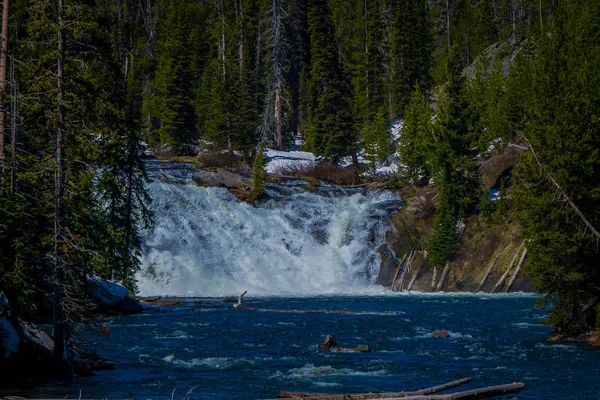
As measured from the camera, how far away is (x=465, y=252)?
158ft

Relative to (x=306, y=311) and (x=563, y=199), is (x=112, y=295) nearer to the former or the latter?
(x=306, y=311)

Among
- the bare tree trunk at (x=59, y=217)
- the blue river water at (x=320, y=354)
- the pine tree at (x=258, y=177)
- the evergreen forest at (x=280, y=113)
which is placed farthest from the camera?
the pine tree at (x=258, y=177)

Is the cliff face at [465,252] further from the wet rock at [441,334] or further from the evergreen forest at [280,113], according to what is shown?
the wet rock at [441,334]

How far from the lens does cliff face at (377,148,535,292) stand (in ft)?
149

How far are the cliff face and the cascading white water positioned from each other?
1.21 metres

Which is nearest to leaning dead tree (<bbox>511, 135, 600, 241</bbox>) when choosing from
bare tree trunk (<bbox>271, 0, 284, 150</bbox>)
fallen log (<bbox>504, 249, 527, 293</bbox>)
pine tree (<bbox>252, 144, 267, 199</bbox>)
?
fallen log (<bbox>504, 249, 527, 293</bbox>)

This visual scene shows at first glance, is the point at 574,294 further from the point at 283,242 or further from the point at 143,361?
the point at 283,242

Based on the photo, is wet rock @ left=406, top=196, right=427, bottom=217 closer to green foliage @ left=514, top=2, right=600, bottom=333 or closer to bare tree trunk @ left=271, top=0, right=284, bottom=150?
bare tree trunk @ left=271, top=0, right=284, bottom=150

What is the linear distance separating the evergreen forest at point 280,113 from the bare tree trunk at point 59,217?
5 cm

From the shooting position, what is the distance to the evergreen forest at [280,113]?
1836 cm

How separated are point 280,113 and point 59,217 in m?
55.4

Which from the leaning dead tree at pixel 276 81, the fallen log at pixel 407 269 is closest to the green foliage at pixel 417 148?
the fallen log at pixel 407 269

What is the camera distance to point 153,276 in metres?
45.3

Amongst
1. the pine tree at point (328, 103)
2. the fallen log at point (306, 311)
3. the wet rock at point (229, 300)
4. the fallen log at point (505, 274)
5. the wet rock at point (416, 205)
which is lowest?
the fallen log at point (306, 311)
